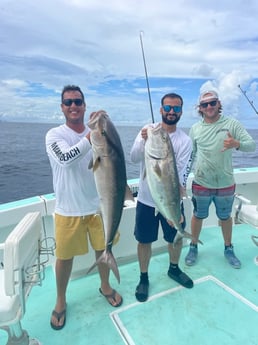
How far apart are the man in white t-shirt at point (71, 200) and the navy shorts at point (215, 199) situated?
1298 mm

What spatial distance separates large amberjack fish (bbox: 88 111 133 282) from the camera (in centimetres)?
174

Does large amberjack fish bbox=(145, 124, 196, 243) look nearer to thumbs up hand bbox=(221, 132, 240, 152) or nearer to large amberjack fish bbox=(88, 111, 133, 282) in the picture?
large amberjack fish bbox=(88, 111, 133, 282)

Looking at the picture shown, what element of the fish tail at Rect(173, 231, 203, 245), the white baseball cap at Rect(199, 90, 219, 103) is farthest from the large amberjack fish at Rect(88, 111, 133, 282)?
the white baseball cap at Rect(199, 90, 219, 103)

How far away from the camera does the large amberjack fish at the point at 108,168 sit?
1736mm

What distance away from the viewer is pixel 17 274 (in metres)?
1.57

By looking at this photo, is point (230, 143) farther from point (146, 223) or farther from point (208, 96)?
point (146, 223)

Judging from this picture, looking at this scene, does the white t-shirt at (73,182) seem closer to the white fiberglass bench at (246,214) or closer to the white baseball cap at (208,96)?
the white baseball cap at (208,96)

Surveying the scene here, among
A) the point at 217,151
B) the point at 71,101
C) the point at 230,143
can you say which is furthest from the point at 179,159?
the point at 71,101

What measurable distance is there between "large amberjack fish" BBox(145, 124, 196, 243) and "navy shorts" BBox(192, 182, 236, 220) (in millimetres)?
959

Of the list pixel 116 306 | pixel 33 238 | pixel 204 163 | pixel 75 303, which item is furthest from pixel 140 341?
pixel 204 163

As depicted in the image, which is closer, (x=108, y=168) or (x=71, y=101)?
(x=108, y=168)

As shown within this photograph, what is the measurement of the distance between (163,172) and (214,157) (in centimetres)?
118

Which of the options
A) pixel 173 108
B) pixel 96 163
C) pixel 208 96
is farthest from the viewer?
pixel 208 96

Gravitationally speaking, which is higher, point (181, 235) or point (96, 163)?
point (96, 163)
